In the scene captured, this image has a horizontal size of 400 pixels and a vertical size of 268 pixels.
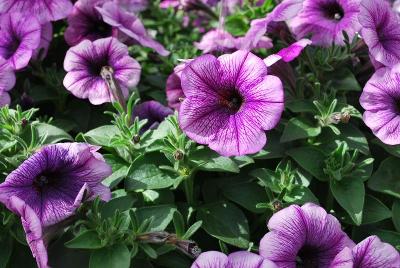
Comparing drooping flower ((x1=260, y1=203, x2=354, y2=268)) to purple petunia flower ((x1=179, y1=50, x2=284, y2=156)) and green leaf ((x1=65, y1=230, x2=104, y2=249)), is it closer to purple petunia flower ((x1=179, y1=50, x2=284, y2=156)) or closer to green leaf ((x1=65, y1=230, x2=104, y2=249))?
purple petunia flower ((x1=179, y1=50, x2=284, y2=156))

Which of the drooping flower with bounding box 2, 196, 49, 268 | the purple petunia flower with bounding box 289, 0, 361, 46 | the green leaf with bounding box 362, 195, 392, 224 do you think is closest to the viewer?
the drooping flower with bounding box 2, 196, 49, 268

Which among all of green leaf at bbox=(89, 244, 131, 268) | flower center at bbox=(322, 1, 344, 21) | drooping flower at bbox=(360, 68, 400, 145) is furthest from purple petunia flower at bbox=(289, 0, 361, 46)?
green leaf at bbox=(89, 244, 131, 268)

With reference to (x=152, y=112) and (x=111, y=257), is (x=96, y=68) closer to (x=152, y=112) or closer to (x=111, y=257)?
(x=152, y=112)

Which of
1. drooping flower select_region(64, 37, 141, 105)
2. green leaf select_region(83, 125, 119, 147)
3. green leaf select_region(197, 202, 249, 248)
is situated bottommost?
green leaf select_region(197, 202, 249, 248)

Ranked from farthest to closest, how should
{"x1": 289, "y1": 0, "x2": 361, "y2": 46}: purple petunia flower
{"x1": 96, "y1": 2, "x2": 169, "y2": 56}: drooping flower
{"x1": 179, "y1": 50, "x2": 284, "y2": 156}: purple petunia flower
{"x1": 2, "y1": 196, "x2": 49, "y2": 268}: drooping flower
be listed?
{"x1": 96, "y1": 2, "x2": 169, "y2": 56}: drooping flower → {"x1": 289, "y1": 0, "x2": 361, "y2": 46}: purple petunia flower → {"x1": 179, "y1": 50, "x2": 284, "y2": 156}: purple petunia flower → {"x1": 2, "y1": 196, "x2": 49, "y2": 268}: drooping flower

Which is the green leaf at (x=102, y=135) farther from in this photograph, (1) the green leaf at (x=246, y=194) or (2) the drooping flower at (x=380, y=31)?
(2) the drooping flower at (x=380, y=31)

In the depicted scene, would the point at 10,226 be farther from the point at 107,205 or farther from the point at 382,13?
the point at 382,13

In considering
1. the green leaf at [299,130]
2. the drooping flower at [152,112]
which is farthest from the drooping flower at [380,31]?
the drooping flower at [152,112]
